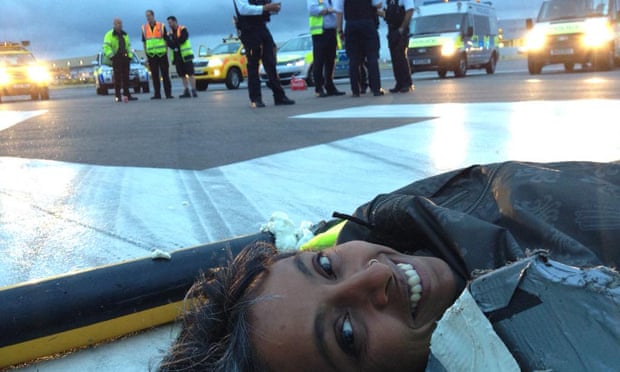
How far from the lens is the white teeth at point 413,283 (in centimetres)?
128

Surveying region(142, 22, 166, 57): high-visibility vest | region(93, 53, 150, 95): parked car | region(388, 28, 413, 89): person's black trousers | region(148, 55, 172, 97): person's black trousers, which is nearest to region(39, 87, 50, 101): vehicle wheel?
region(93, 53, 150, 95): parked car

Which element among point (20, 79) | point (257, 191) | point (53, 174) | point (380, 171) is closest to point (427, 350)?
point (257, 191)

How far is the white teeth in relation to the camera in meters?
1.28

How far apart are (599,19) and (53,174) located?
13.7 metres

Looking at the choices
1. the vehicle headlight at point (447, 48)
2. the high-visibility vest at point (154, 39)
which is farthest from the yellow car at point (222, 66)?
the vehicle headlight at point (447, 48)

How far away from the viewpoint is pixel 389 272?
1.26 meters

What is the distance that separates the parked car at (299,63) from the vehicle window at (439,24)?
2.48 m

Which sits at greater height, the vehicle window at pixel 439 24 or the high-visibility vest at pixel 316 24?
the vehicle window at pixel 439 24

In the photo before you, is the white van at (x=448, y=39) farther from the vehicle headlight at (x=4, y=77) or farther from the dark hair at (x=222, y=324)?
the dark hair at (x=222, y=324)

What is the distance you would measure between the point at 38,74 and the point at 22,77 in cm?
52

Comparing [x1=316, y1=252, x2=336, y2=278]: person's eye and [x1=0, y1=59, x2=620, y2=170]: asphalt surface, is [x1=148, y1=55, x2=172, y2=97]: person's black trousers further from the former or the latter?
[x1=316, y1=252, x2=336, y2=278]: person's eye

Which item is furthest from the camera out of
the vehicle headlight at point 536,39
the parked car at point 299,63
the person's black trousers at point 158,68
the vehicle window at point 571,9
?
the parked car at point 299,63

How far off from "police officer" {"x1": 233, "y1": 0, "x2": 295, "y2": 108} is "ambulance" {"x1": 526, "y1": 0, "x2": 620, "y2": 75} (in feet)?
29.0

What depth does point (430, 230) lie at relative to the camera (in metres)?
1.52
